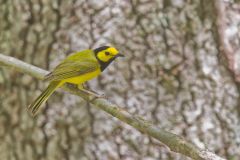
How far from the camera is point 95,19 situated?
10.1ft

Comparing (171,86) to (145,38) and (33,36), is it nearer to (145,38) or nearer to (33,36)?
(145,38)

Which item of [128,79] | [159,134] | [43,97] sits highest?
[159,134]

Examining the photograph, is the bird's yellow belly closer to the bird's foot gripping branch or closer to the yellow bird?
the yellow bird

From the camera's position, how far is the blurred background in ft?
9.96

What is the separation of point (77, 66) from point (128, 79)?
0.52 m

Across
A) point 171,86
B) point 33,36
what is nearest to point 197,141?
point 171,86

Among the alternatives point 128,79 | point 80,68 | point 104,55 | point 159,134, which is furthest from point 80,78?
point 159,134

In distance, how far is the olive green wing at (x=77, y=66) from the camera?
250 cm

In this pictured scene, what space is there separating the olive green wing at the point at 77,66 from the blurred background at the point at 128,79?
1.42ft

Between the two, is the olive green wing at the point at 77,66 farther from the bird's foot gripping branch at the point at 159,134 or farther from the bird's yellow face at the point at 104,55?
the bird's foot gripping branch at the point at 159,134

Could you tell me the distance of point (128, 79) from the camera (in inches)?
120

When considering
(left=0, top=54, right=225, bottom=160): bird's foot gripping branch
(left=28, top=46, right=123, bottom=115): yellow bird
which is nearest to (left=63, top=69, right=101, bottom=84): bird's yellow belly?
(left=28, top=46, right=123, bottom=115): yellow bird

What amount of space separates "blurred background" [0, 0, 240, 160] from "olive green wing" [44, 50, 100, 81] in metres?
0.43

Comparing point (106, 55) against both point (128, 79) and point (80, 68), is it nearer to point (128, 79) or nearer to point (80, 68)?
point (80, 68)
